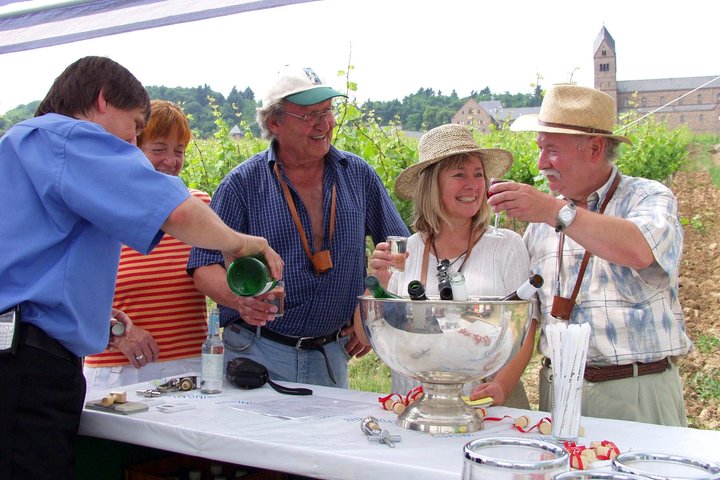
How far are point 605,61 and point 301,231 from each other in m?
4.39

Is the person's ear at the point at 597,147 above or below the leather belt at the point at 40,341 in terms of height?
above

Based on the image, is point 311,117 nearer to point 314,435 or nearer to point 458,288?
point 458,288

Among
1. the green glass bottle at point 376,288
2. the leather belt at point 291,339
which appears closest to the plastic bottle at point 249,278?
the green glass bottle at point 376,288

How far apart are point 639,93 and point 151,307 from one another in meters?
7.05

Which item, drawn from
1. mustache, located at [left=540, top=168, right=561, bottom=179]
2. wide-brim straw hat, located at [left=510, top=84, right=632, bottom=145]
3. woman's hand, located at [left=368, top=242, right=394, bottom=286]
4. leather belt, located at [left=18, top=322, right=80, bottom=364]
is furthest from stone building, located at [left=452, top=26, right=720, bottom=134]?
leather belt, located at [left=18, top=322, right=80, bottom=364]

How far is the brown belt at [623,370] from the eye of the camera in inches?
89.7

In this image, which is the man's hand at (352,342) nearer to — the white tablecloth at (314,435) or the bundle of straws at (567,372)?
the white tablecloth at (314,435)

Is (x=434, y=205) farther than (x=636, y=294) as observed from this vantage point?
Yes

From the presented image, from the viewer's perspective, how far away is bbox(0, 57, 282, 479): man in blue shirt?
6.15ft

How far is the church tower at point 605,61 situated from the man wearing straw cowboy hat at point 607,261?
331 cm

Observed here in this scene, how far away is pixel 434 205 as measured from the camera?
2.87m

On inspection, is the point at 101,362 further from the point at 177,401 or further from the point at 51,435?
the point at 51,435

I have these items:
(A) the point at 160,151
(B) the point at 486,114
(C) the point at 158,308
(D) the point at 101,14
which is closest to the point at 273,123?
(A) the point at 160,151

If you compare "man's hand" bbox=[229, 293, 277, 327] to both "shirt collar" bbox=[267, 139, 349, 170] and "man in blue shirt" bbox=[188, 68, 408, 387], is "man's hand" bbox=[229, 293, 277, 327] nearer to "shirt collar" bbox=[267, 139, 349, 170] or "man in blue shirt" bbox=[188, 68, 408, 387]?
"man in blue shirt" bbox=[188, 68, 408, 387]
